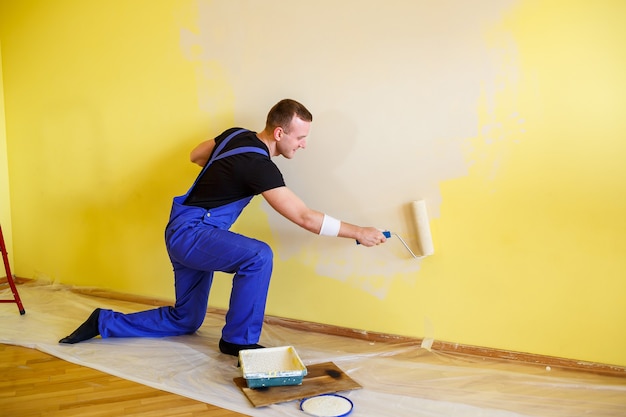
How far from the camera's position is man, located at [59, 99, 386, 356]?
7.34ft

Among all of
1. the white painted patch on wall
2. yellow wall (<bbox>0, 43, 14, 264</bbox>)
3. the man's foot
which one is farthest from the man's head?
yellow wall (<bbox>0, 43, 14, 264</bbox>)

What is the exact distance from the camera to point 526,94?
2.13 m

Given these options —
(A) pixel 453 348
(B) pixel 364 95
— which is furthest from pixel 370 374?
(B) pixel 364 95

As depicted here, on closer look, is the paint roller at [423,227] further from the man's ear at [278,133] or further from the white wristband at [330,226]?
the man's ear at [278,133]

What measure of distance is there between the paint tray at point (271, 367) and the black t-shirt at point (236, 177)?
65 centimetres

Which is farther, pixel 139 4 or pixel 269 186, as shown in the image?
pixel 139 4

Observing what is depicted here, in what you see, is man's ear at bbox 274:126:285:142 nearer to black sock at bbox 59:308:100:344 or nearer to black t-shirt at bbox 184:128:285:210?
black t-shirt at bbox 184:128:285:210

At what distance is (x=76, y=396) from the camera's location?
198 centimetres

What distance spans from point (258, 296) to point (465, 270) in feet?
2.87

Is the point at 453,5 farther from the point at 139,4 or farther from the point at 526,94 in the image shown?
the point at 139,4

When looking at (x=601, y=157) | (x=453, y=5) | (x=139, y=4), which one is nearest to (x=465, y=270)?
(x=601, y=157)

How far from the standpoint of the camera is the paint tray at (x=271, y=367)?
1.97 m

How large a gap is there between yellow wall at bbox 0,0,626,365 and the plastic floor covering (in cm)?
14

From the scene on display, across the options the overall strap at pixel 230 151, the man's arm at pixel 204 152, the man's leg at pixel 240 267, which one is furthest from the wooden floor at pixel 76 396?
the man's arm at pixel 204 152
